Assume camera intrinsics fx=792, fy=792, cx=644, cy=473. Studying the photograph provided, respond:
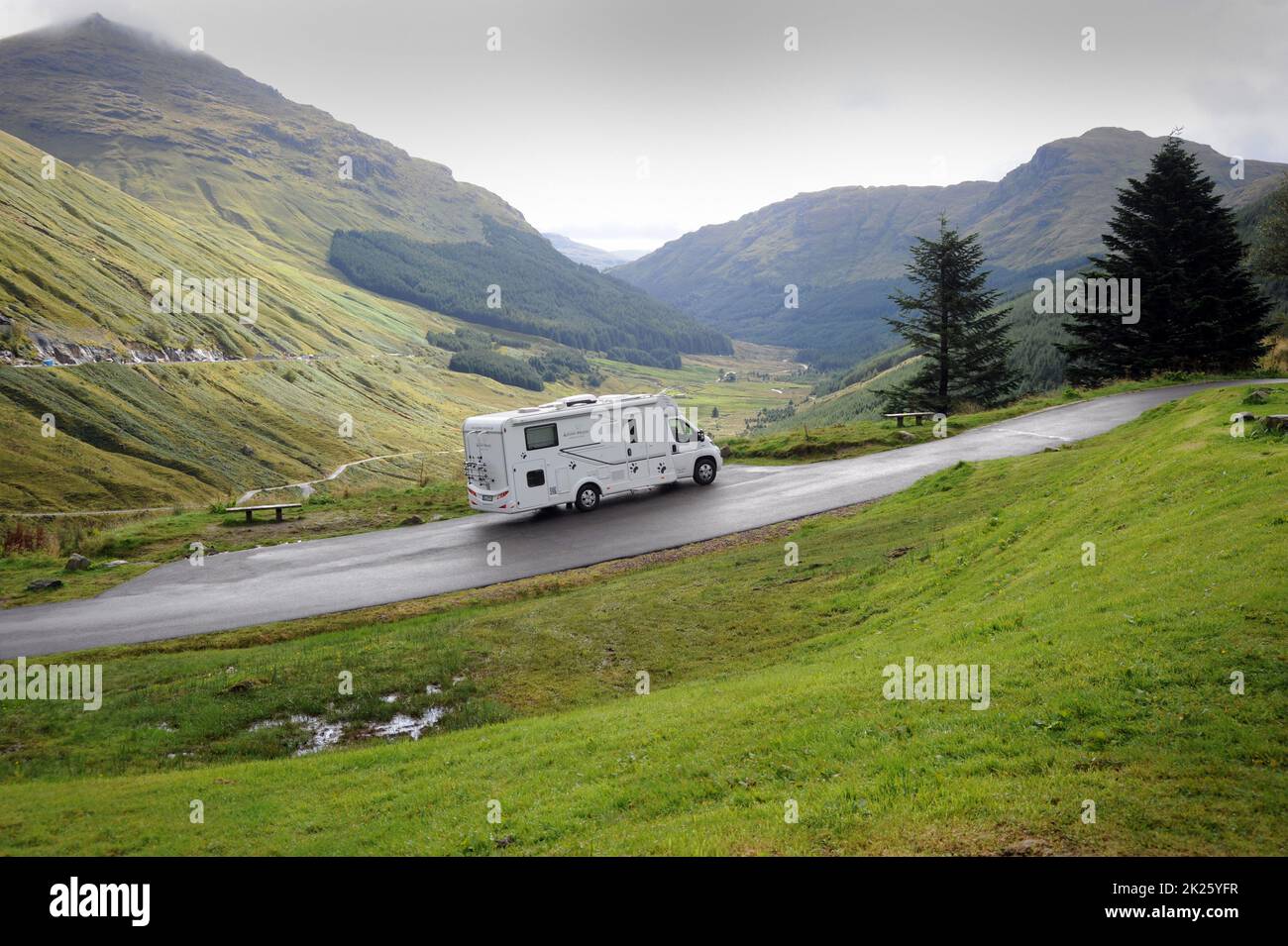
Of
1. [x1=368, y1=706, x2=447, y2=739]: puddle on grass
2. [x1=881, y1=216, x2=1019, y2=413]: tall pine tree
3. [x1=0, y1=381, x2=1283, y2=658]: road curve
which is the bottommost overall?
[x1=368, y1=706, x2=447, y2=739]: puddle on grass

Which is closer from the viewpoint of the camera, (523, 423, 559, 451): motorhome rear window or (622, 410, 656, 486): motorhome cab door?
(523, 423, 559, 451): motorhome rear window

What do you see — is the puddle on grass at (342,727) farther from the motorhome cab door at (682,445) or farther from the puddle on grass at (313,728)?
the motorhome cab door at (682,445)

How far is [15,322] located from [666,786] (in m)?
76.3

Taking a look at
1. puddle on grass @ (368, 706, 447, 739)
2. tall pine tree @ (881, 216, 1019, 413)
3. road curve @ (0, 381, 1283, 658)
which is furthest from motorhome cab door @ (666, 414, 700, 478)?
tall pine tree @ (881, 216, 1019, 413)

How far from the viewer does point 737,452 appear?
118ft

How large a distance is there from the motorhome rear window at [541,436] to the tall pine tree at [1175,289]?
1298 inches

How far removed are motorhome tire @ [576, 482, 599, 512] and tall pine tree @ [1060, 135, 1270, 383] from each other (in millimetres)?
31541

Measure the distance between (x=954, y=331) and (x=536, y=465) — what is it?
103ft

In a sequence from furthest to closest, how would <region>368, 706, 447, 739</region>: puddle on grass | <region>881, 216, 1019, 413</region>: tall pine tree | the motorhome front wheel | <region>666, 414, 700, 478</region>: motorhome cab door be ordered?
<region>881, 216, 1019, 413</region>: tall pine tree → <region>666, 414, 700, 478</region>: motorhome cab door → the motorhome front wheel → <region>368, 706, 447, 739</region>: puddle on grass

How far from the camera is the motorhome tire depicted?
27.6m

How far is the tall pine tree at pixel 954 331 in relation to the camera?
155ft

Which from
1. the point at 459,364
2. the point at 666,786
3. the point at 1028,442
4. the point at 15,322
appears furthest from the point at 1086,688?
the point at 459,364

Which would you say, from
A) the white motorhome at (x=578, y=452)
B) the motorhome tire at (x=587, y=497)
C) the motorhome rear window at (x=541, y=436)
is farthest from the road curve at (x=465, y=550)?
the motorhome rear window at (x=541, y=436)

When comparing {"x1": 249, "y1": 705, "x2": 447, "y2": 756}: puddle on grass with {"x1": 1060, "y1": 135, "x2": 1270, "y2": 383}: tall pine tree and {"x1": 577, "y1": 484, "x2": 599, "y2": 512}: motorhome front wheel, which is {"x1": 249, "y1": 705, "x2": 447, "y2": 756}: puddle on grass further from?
{"x1": 1060, "y1": 135, "x2": 1270, "y2": 383}: tall pine tree
